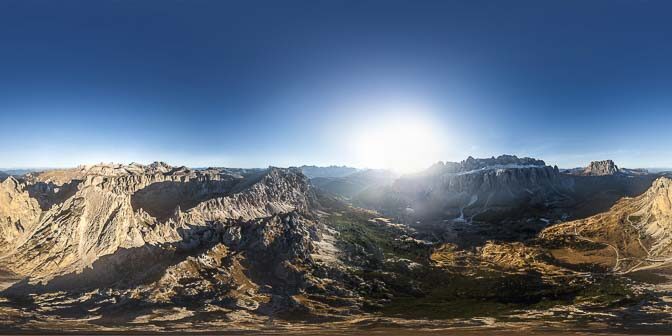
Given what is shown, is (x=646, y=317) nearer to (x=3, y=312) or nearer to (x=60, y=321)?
(x=60, y=321)

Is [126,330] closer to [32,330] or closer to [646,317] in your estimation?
[32,330]

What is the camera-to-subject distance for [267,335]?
157 metres

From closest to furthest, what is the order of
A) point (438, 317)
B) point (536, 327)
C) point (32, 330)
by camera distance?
point (32, 330)
point (536, 327)
point (438, 317)

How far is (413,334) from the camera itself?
520 feet

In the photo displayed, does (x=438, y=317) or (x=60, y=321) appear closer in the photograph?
(x=60, y=321)

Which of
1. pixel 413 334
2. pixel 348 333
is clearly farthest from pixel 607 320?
pixel 348 333

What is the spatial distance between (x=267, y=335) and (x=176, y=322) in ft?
137

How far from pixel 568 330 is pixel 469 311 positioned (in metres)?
44.0

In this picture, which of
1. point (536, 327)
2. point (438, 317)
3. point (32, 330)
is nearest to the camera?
point (32, 330)

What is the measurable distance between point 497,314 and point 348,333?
71.0m

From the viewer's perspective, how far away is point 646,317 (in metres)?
179

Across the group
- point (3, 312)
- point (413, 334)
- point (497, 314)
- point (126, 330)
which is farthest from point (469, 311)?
point (3, 312)

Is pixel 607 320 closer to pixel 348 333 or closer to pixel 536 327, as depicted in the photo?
pixel 536 327

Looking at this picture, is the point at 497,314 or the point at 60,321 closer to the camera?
the point at 60,321
